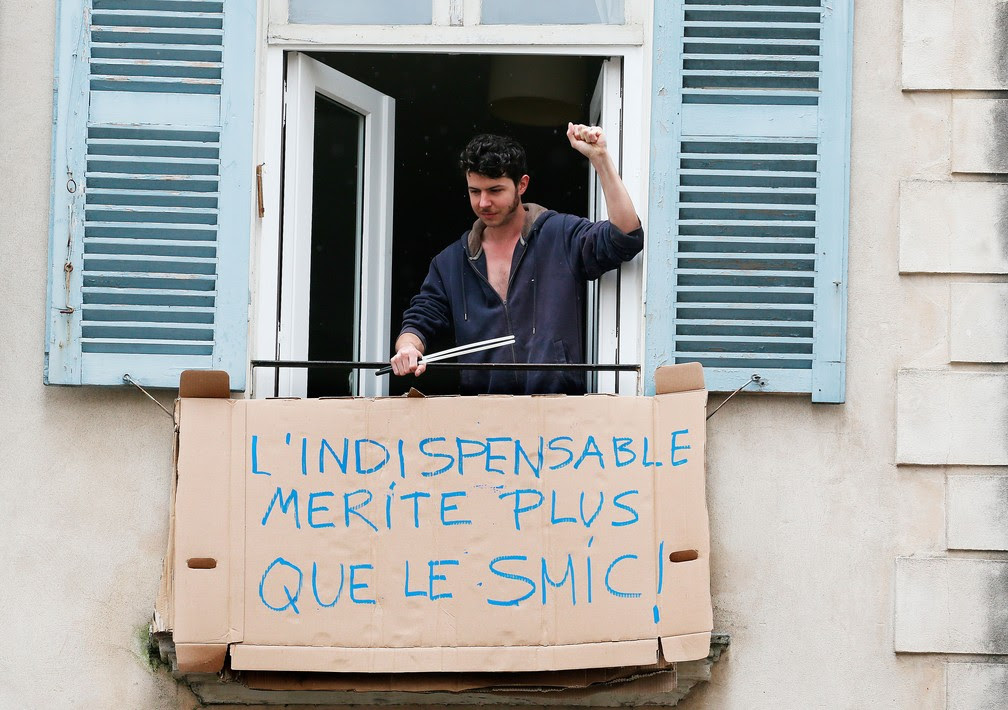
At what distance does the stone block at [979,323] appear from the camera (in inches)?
164

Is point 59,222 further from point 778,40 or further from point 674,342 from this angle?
point 778,40

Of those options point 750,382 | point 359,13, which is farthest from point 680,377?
point 359,13

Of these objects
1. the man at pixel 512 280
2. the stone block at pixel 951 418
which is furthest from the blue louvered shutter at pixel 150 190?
the stone block at pixel 951 418

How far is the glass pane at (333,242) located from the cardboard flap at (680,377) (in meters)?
1.13

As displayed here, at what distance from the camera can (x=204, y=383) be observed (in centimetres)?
405

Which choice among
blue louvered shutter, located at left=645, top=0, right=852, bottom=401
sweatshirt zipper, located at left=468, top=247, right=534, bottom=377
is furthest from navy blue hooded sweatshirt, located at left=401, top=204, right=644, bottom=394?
blue louvered shutter, located at left=645, top=0, right=852, bottom=401

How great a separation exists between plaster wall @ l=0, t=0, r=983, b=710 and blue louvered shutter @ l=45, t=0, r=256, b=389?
0.45 ft

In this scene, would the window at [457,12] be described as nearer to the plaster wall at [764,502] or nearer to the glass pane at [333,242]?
the glass pane at [333,242]

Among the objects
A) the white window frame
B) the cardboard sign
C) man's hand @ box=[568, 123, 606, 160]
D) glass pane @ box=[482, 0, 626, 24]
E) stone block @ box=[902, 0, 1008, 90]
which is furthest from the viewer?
glass pane @ box=[482, 0, 626, 24]

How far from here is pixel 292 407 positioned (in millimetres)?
4043

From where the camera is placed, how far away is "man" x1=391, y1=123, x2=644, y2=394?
432 cm

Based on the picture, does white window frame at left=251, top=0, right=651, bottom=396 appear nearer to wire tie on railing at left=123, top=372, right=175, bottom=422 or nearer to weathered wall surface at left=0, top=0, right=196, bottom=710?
wire tie on railing at left=123, top=372, right=175, bottom=422

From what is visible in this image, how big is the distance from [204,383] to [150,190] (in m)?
0.67

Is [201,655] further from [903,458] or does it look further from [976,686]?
[976,686]
